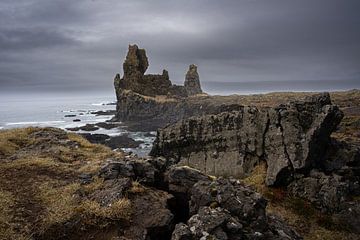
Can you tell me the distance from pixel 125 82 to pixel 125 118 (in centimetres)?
2188

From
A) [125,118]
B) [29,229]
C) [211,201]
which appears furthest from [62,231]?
[125,118]

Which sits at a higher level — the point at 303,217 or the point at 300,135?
the point at 300,135

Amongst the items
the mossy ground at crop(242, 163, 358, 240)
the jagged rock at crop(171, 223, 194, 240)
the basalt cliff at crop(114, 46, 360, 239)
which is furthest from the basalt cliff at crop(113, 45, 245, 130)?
the jagged rock at crop(171, 223, 194, 240)

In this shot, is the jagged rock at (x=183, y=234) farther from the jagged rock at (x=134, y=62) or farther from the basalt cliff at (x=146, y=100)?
the jagged rock at (x=134, y=62)

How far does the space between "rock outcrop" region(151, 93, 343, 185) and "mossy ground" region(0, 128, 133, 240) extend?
12.5 m

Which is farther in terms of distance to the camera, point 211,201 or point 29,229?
point 211,201

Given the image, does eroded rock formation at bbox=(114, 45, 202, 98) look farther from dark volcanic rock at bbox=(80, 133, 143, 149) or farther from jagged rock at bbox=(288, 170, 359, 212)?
jagged rock at bbox=(288, 170, 359, 212)

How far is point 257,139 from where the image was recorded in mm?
31516

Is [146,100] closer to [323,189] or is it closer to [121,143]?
[121,143]

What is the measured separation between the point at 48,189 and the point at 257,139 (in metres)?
19.8

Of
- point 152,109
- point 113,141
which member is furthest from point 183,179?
point 152,109

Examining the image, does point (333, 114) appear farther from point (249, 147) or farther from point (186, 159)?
point (186, 159)

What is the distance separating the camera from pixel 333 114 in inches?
1075

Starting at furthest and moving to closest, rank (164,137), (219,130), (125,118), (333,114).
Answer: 1. (125,118)
2. (164,137)
3. (219,130)
4. (333,114)
